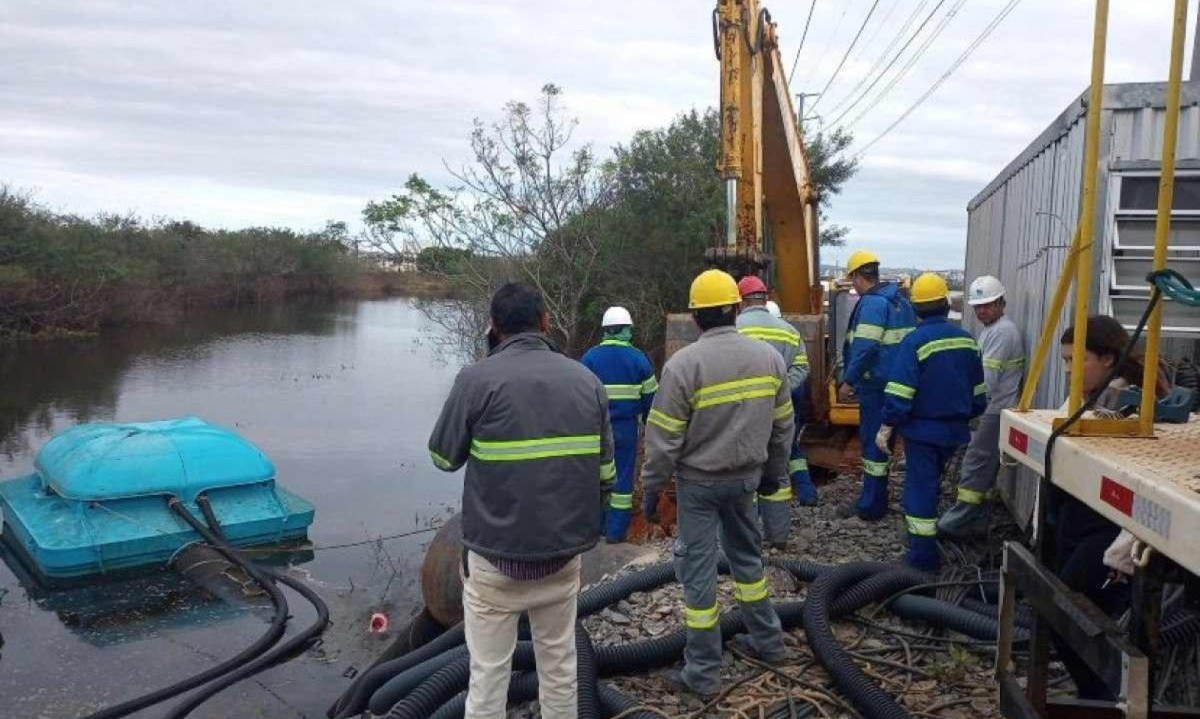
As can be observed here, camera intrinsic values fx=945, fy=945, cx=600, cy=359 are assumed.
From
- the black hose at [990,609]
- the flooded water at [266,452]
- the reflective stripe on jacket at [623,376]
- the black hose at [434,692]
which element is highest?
the reflective stripe on jacket at [623,376]

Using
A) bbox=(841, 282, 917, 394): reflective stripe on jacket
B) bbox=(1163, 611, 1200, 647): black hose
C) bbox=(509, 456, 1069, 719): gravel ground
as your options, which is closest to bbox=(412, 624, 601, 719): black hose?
bbox=(509, 456, 1069, 719): gravel ground

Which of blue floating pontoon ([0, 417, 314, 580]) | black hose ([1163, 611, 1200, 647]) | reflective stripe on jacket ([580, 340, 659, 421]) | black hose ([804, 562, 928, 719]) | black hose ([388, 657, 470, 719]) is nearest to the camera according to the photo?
black hose ([1163, 611, 1200, 647])

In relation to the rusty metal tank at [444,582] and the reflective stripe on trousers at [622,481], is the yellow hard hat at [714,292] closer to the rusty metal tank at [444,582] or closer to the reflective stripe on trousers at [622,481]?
the reflective stripe on trousers at [622,481]

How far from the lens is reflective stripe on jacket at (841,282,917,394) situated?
689cm

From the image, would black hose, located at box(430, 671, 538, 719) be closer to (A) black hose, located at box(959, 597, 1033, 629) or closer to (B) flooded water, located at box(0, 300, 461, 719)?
(A) black hose, located at box(959, 597, 1033, 629)

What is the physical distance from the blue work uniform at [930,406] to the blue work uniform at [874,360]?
98 centimetres

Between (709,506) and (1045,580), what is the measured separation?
1.83m

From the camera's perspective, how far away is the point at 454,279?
19.5 metres

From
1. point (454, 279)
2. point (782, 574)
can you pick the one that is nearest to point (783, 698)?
point (782, 574)

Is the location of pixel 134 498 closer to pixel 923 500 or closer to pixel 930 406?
pixel 923 500

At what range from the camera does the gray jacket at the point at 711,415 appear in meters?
4.19

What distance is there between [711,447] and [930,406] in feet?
7.38

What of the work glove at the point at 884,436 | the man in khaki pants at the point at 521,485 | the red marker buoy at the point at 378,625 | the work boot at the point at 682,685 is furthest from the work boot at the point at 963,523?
the red marker buoy at the point at 378,625

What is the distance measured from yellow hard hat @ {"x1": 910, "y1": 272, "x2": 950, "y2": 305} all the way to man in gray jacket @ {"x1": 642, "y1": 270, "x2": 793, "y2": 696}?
2061 mm
